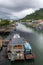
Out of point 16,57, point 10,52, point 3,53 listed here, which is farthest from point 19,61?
point 3,53

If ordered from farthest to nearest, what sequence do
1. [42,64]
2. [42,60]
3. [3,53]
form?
[3,53], [42,60], [42,64]

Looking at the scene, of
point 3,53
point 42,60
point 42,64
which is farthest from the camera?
point 3,53

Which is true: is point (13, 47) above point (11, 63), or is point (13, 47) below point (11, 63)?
above

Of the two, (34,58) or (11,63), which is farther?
(34,58)

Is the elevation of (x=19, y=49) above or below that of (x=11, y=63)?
above

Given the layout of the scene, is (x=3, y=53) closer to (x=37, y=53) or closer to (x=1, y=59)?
(x=1, y=59)

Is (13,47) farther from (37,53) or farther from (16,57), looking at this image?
(37,53)

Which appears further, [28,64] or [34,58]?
[34,58]

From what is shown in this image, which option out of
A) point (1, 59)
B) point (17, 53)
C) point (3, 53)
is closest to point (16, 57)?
point (17, 53)
